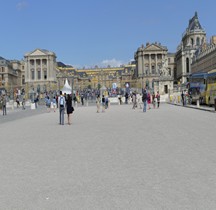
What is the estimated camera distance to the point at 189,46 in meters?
120

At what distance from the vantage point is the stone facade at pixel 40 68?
13725cm

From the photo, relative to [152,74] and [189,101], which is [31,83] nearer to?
[152,74]

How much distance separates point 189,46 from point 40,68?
51144mm

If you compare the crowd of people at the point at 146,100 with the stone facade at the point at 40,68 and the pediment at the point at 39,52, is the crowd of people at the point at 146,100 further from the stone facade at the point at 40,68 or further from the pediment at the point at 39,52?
the pediment at the point at 39,52

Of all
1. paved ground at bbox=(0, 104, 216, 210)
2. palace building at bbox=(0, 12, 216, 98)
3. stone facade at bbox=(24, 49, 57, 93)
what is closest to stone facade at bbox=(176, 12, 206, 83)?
palace building at bbox=(0, 12, 216, 98)

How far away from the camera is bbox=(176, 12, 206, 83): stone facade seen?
119625mm

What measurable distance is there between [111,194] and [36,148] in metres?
5.23

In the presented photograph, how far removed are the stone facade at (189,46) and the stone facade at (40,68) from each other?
142 feet

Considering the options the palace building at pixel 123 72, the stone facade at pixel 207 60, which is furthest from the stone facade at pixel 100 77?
the stone facade at pixel 207 60

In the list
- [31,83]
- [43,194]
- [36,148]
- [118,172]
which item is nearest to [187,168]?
[118,172]

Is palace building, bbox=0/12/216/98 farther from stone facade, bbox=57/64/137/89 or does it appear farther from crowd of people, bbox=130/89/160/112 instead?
crowd of people, bbox=130/89/160/112

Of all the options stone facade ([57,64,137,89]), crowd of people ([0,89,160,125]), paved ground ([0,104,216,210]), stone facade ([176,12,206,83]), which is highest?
stone facade ([176,12,206,83])

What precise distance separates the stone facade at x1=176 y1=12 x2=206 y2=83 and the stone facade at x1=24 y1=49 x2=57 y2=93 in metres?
43.2

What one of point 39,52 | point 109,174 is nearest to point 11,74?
point 39,52
